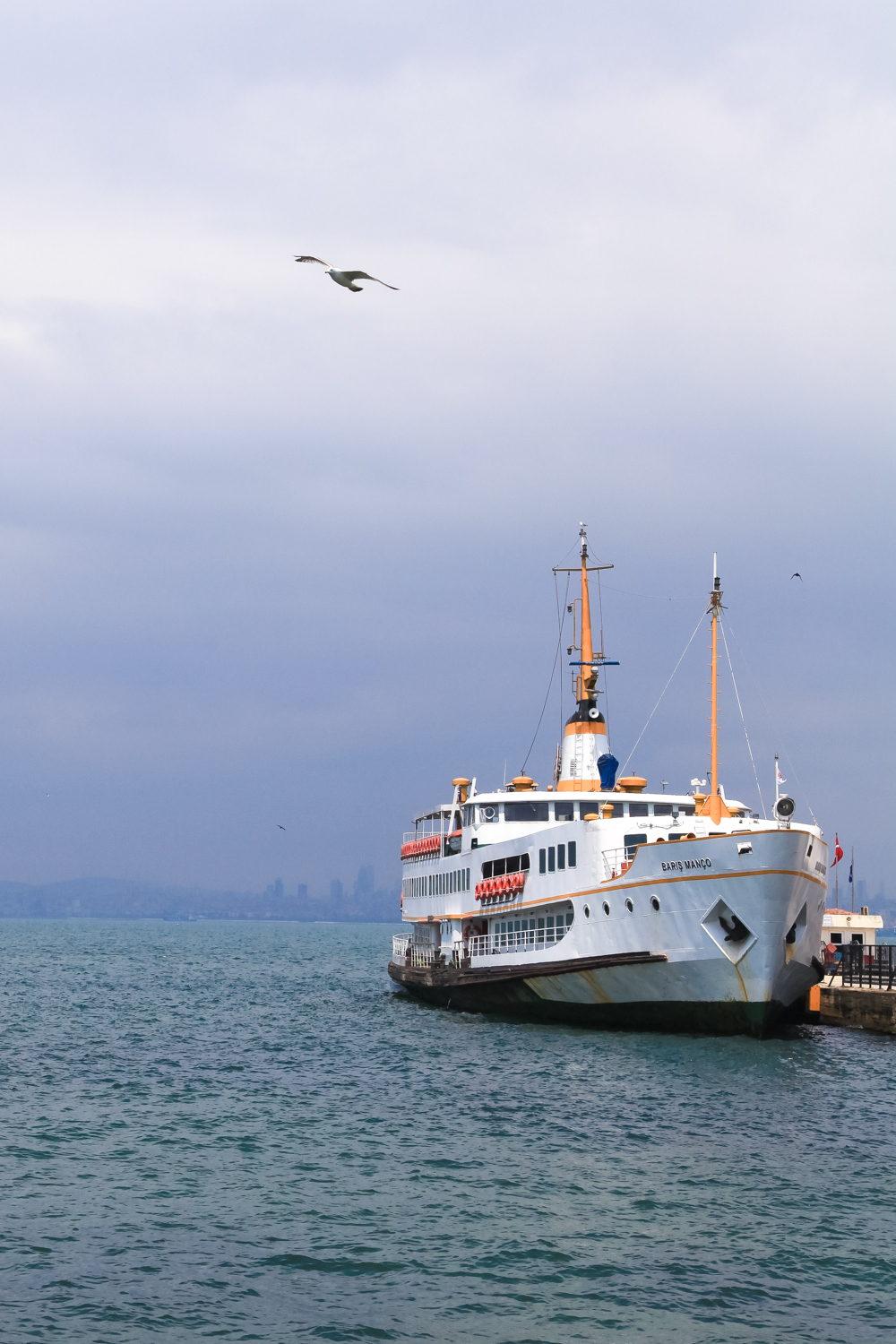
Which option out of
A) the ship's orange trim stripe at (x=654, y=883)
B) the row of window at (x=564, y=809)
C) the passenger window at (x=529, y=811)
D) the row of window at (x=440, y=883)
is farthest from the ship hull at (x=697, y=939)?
the row of window at (x=440, y=883)

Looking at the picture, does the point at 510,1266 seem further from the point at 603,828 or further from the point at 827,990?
the point at 827,990

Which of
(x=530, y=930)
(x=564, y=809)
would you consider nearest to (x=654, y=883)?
(x=530, y=930)

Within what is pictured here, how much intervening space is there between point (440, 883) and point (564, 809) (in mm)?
9549

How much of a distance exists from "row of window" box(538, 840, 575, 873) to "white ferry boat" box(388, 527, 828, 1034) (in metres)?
0.06

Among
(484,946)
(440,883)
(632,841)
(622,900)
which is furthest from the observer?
(440,883)

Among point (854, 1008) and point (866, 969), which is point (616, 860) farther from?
point (866, 969)

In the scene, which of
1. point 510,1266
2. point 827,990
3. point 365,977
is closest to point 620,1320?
point 510,1266

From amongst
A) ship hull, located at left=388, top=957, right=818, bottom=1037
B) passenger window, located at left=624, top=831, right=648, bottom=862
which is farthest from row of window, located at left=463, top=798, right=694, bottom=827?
ship hull, located at left=388, top=957, right=818, bottom=1037

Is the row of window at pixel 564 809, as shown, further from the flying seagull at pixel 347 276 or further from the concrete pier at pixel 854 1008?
the flying seagull at pixel 347 276

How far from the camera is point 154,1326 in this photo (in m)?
16.6

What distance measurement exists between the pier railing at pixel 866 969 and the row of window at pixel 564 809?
27.5 feet

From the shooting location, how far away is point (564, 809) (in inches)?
1917

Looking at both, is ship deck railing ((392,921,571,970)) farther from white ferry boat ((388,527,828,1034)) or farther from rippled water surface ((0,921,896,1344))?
rippled water surface ((0,921,896,1344))

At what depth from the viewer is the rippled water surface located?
17328mm
